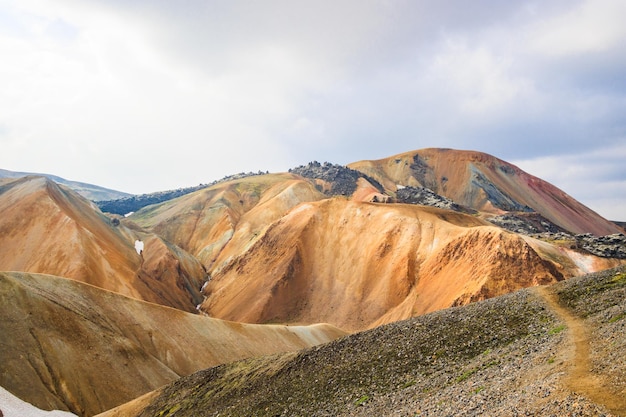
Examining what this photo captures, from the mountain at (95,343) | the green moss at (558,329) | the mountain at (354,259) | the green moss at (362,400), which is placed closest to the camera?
the green moss at (558,329)

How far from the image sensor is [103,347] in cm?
5209

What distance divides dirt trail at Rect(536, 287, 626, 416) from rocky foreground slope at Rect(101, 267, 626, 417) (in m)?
0.04

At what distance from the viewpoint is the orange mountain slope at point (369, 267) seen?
74562 mm

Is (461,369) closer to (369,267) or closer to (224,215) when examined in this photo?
(369,267)

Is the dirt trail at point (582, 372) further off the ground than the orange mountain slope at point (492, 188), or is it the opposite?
the orange mountain slope at point (492, 188)

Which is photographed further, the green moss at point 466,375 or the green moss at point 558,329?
the green moss at point 558,329

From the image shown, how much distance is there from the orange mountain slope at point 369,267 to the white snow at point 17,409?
172 ft

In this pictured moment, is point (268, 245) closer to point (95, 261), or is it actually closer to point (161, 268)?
point (161, 268)

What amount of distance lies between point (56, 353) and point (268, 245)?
65.2m

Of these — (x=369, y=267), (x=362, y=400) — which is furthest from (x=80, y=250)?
(x=362, y=400)

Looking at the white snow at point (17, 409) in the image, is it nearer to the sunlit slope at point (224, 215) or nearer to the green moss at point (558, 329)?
the green moss at point (558, 329)

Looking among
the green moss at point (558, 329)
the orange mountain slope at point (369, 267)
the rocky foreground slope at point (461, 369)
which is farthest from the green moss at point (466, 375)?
the orange mountain slope at point (369, 267)

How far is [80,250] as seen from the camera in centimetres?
8862

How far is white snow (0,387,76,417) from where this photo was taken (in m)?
38.5
